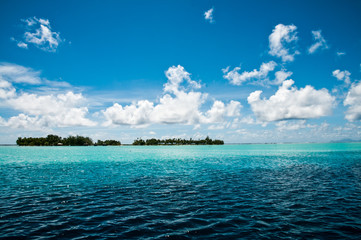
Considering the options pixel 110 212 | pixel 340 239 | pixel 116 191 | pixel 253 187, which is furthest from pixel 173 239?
pixel 253 187

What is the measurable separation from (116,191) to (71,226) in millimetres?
11197

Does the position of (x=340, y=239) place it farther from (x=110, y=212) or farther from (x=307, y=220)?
(x=110, y=212)

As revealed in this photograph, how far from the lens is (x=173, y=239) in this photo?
44.2 feet

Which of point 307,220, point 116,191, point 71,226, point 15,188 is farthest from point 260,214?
point 15,188

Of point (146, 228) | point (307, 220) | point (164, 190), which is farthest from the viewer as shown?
point (164, 190)

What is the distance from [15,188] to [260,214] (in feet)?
101

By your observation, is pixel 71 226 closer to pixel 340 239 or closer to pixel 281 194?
pixel 340 239

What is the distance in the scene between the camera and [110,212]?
18.5 metres

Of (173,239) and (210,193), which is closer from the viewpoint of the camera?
(173,239)

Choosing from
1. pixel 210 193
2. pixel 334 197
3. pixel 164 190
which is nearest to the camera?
pixel 334 197

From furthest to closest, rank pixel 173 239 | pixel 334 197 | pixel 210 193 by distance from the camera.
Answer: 1. pixel 210 193
2. pixel 334 197
3. pixel 173 239

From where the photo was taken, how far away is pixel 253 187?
2866 centimetres

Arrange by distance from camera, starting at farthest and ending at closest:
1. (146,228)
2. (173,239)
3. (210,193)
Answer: (210,193), (146,228), (173,239)

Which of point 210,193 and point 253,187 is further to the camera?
point 253,187
